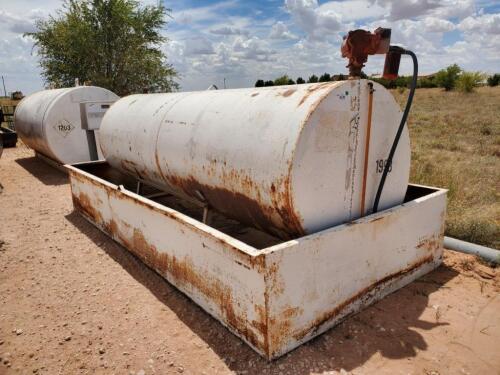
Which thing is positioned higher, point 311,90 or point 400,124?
point 311,90

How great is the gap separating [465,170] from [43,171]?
30.3 feet

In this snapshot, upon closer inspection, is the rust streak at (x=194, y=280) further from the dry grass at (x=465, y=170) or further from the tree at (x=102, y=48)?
the tree at (x=102, y=48)

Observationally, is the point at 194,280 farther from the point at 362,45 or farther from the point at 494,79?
Result: the point at 494,79

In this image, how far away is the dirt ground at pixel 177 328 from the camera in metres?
2.45

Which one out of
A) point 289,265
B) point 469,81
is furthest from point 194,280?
point 469,81

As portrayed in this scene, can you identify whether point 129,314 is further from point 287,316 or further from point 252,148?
point 252,148

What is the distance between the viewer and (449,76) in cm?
4428

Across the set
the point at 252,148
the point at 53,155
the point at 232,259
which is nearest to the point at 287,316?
the point at 232,259

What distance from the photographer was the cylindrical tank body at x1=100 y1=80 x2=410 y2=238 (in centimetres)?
252

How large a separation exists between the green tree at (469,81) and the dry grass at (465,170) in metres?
26.5

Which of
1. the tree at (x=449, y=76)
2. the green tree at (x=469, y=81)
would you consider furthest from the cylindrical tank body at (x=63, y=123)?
the tree at (x=449, y=76)

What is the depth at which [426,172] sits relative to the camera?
21.5 feet

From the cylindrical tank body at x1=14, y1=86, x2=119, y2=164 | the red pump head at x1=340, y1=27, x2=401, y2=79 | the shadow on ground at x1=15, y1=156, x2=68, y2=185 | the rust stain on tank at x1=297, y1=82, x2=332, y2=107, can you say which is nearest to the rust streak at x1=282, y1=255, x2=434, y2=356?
the rust stain on tank at x1=297, y1=82, x2=332, y2=107

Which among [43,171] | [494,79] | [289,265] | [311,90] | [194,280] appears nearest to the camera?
[289,265]
